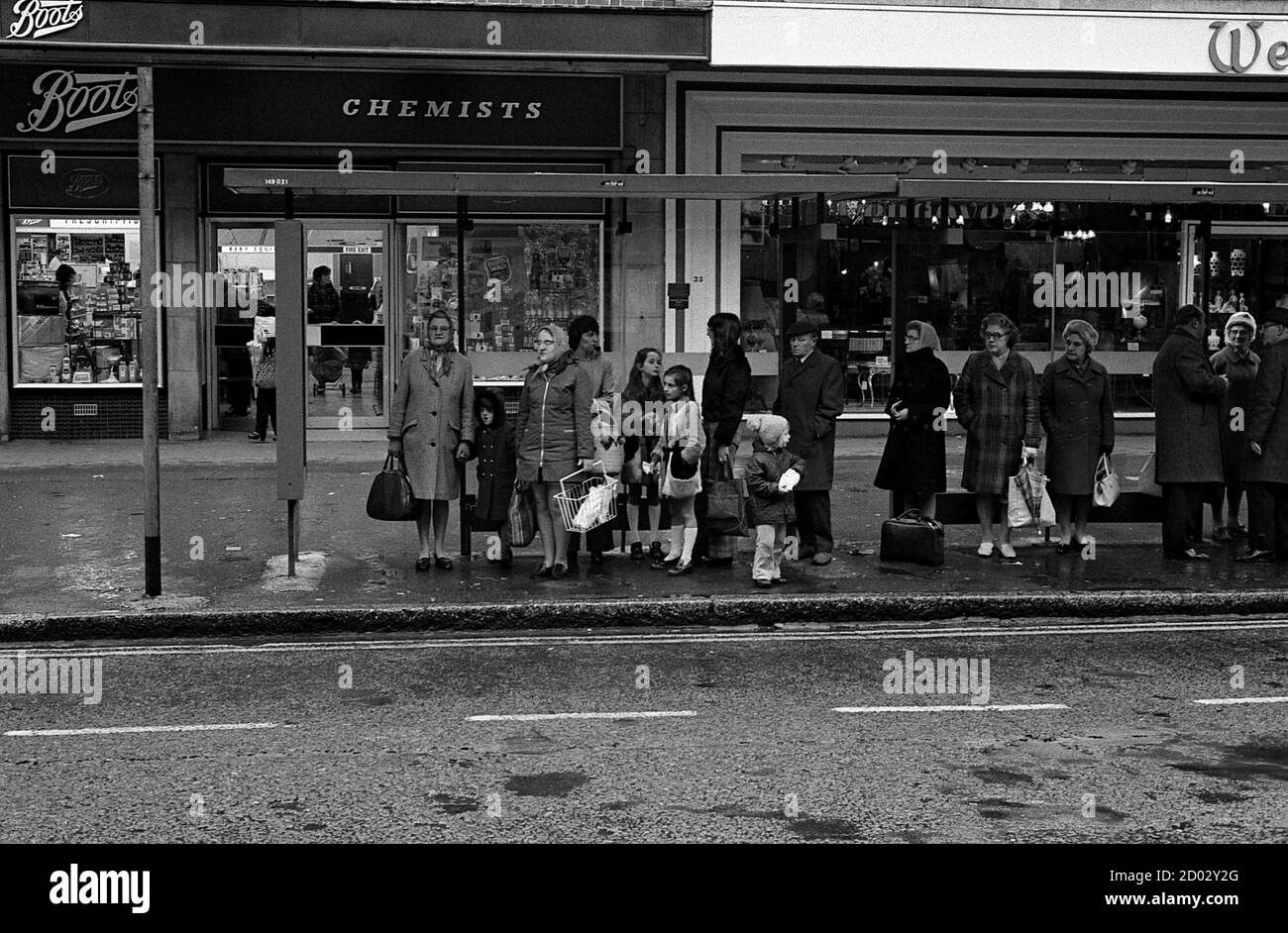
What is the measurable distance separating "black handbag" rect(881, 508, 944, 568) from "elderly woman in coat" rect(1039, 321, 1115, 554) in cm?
105

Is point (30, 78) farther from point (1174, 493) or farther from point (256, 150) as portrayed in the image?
point (1174, 493)

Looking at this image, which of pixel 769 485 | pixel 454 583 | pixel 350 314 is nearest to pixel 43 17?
pixel 350 314

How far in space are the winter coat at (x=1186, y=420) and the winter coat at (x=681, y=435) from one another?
349cm

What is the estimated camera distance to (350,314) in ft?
59.7

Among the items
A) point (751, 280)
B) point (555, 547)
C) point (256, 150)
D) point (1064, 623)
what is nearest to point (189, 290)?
point (256, 150)

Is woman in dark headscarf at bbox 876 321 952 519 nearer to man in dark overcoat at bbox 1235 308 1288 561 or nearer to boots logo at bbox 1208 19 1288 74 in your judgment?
man in dark overcoat at bbox 1235 308 1288 561

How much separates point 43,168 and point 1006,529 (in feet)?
37.7

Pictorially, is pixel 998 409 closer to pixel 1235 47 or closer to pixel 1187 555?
pixel 1187 555

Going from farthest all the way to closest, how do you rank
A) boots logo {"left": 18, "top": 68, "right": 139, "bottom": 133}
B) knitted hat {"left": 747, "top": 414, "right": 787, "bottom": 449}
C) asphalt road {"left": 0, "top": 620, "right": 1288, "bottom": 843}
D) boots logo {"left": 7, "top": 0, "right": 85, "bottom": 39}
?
boots logo {"left": 18, "top": 68, "right": 139, "bottom": 133} → boots logo {"left": 7, "top": 0, "right": 85, "bottom": 39} → knitted hat {"left": 747, "top": 414, "right": 787, "bottom": 449} → asphalt road {"left": 0, "top": 620, "right": 1288, "bottom": 843}

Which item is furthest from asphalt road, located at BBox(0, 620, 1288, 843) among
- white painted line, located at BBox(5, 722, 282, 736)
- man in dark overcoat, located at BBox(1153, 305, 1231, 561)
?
man in dark overcoat, located at BBox(1153, 305, 1231, 561)

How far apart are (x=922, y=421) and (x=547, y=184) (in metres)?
3.16

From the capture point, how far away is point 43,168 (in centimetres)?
1770

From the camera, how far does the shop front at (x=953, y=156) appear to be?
17.2 m

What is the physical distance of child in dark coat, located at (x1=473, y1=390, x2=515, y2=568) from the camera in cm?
1129
